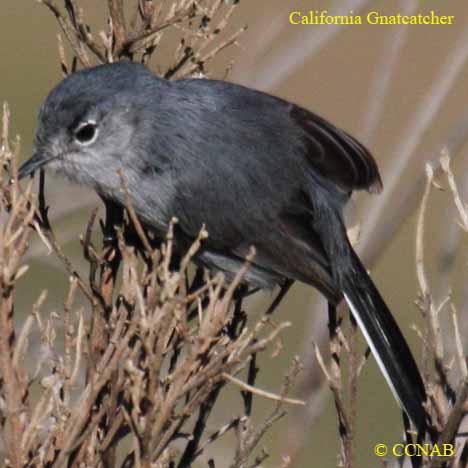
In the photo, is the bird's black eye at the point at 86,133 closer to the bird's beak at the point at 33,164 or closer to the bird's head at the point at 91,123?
the bird's head at the point at 91,123

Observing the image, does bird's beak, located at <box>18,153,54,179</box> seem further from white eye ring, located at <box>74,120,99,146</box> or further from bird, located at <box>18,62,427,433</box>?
white eye ring, located at <box>74,120,99,146</box>

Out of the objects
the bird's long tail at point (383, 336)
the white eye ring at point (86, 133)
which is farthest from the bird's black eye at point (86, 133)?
the bird's long tail at point (383, 336)

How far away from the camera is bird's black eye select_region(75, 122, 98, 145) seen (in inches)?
141

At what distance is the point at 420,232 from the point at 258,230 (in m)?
1.06

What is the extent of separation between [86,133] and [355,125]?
6.99 meters

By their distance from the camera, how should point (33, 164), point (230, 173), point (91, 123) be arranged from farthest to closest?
point (230, 173), point (91, 123), point (33, 164)

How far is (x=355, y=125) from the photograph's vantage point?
10.4 metres

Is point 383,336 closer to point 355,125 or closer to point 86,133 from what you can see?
point 86,133

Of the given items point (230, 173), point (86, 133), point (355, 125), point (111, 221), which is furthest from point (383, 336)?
point (355, 125)

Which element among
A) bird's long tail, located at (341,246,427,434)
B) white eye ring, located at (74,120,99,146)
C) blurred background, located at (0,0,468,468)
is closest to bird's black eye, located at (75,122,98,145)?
white eye ring, located at (74,120,99,146)

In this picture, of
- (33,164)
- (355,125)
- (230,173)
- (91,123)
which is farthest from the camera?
(355,125)

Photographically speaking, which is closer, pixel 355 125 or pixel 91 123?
pixel 91 123

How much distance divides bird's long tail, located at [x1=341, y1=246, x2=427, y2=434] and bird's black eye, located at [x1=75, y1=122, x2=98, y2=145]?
3.23 feet

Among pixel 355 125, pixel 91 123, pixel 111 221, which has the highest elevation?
pixel 91 123
